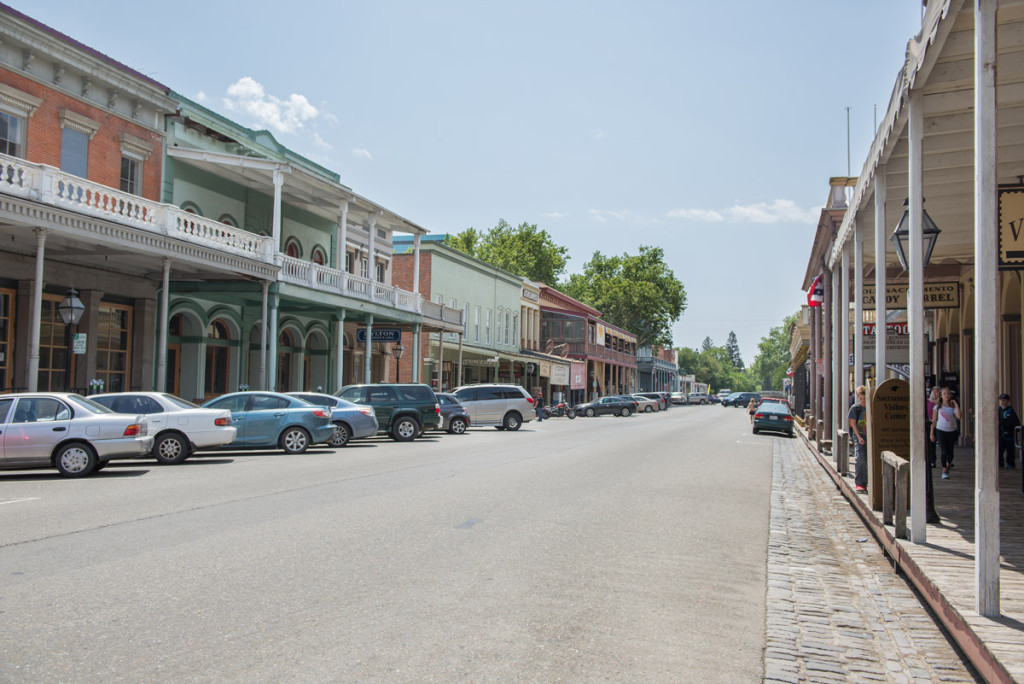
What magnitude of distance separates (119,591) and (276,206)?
819 inches

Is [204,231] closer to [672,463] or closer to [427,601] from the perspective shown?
[672,463]

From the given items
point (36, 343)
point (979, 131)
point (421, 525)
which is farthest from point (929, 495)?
point (36, 343)

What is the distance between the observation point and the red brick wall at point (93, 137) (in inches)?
799

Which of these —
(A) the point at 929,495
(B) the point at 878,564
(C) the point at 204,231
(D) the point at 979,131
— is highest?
(C) the point at 204,231

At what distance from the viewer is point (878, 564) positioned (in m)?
8.49

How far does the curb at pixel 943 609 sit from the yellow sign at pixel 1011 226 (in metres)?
2.49

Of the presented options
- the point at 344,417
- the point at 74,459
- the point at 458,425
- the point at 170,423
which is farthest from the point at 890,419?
the point at 458,425

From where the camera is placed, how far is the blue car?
1914 centimetres

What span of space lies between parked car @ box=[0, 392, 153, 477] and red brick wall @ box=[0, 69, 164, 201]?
9.13 m

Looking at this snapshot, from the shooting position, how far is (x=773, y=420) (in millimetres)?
32312

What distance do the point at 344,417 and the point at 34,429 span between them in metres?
8.80

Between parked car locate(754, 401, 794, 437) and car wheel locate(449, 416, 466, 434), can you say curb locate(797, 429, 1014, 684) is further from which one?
parked car locate(754, 401, 794, 437)

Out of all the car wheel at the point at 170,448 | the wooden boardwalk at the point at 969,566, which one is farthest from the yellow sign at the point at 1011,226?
the car wheel at the point at 170,448

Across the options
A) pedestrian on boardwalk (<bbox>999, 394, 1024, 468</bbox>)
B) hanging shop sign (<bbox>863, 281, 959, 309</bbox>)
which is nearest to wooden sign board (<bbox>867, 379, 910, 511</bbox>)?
hanging shop sign (<bbox>863, 281, 959, 309</bbox>)
